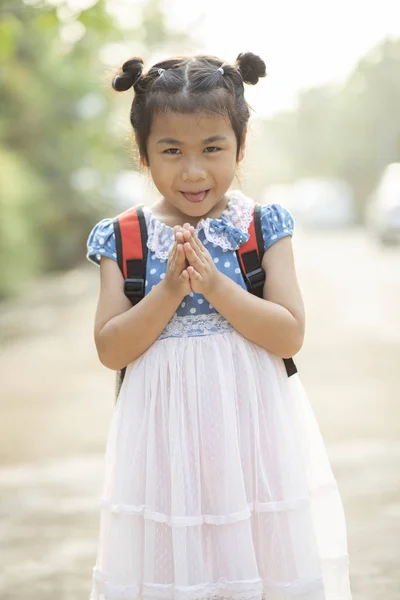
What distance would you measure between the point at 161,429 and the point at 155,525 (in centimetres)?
23

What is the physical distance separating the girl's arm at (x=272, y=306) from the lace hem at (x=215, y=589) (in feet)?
1.84

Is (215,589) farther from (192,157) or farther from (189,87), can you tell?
(189,87)

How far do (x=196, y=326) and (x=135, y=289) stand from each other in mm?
177

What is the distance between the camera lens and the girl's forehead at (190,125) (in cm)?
220

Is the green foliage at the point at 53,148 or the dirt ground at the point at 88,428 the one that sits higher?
the green foliage at the point at 53,148

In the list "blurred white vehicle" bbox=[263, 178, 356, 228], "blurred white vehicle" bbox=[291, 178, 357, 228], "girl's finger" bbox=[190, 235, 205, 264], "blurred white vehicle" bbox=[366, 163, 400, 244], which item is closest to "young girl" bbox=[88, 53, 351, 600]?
"girl's finger" bbox=[190, 235, 205, 264]

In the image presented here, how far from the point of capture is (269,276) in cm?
229

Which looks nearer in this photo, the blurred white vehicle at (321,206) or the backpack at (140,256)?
A: the backpack at (140,256)

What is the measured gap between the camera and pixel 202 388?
7.38 feet

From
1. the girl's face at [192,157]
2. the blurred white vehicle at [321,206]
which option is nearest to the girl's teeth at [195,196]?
the girl's face at [192,157]

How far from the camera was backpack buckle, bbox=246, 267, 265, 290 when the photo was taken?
7.54 feet

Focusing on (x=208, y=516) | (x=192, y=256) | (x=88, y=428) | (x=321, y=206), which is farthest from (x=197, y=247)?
(x=321, y=206)

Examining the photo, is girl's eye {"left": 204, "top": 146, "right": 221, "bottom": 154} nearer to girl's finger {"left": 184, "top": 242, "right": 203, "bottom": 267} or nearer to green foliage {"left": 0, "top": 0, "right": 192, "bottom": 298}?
girl's finger {"left": 184, "top": 242, "right": 203, "bottom": 267}

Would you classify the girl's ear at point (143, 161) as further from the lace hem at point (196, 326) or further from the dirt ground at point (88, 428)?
the dirt ground at point (88, 428)
